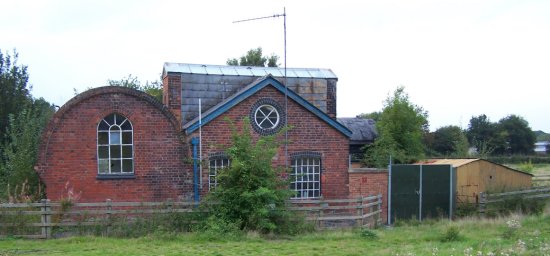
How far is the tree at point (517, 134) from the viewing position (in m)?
82.2

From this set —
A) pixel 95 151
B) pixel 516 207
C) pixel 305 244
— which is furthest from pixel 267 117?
pixel 516 207

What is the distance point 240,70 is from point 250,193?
7244 millimetres

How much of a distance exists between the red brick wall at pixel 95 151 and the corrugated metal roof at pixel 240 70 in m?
2.04

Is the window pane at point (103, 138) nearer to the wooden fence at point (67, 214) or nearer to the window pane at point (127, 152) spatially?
the window pane at point (127, 152)

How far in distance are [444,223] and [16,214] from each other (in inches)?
491

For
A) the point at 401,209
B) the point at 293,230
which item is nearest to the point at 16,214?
the point at 293,230

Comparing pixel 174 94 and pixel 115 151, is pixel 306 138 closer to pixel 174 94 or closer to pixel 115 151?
pixel 174 94

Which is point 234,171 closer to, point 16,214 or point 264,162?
point 264,162

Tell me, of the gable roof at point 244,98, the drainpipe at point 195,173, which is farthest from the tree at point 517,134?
the drainpipe at point 195,173

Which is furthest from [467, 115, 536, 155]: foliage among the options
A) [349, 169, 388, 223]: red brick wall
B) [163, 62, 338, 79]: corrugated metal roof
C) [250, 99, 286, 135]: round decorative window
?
[250, 99, 286, 135]: round decorative window

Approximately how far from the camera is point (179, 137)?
18.9 meters

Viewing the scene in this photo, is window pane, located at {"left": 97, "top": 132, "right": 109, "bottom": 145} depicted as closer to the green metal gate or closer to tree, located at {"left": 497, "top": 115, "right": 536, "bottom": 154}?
the green metal gate

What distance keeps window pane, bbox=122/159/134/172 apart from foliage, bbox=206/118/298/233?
4.01 meters

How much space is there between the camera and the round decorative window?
1950 centimetres
